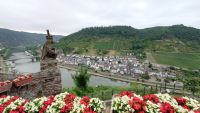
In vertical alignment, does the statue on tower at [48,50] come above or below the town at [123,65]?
above

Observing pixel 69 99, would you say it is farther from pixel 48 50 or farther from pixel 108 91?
pixel 108 91

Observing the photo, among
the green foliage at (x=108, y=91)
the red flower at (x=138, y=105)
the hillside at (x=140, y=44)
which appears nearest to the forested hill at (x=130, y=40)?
the hillside at (x=140, y=44)

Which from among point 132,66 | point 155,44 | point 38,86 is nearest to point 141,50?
point 155,44

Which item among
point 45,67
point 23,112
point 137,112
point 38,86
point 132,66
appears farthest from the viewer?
point 132,66

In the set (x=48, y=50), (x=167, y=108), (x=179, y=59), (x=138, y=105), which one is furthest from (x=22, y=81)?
(x=179, y=59)

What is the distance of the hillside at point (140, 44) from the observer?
11365 centimetres

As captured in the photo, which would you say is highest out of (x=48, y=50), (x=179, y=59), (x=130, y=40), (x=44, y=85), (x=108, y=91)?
(x=130, y=40)

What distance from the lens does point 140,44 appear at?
131 metres

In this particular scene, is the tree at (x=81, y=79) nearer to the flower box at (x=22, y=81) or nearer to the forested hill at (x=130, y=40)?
the flower box at (x=22, y=81)

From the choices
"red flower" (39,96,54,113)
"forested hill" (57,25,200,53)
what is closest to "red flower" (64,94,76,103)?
"red flower" (39,96,54,113)

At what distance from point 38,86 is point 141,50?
118128 mm

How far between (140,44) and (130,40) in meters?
16.6

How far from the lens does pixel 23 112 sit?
5.00 m

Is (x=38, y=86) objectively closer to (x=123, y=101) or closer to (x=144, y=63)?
(x=123, y=101)
